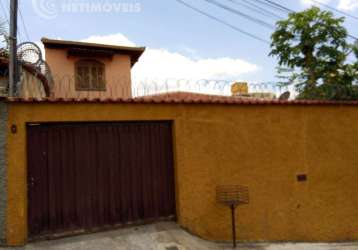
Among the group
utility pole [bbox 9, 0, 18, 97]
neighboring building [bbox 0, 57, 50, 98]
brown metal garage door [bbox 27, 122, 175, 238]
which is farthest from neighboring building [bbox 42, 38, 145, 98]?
brown metal garage door [bbox 27, 122, 175, 238]

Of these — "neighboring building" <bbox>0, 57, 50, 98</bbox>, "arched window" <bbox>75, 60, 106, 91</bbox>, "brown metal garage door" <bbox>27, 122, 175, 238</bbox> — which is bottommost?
"brown metal garage door" <bbox>27, 122, 175, 238</bbox>

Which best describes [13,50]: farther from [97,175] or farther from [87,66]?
[87,66]

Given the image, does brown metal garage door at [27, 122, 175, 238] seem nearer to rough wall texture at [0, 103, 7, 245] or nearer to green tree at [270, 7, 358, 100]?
rough wall texture at [0, 103, 7, 245]

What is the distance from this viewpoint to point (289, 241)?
6199 millimetres

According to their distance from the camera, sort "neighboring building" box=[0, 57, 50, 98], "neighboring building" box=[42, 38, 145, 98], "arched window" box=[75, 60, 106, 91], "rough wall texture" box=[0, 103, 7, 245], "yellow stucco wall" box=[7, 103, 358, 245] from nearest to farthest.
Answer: "rough wall texture" box=[0, 103, 7, 245] < "yellow stucco wall" box=[7, 103, 358, 245] < "neighboring building" box=[0, 57, 50, 98] < "neighboring building" box=[42, 38, 145, 98] < "arched window" box=[75, 60, 106, 91]

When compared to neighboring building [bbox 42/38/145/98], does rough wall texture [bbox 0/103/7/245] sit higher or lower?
lower

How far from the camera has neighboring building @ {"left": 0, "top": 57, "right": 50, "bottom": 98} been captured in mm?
7127

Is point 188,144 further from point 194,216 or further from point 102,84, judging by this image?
point 102,84

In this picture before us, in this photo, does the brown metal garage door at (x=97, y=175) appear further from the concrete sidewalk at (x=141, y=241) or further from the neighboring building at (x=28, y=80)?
the neighboring building at (x=28, y=80)

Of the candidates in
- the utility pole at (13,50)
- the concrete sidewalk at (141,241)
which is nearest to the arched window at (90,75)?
the utility pole at (13,50)

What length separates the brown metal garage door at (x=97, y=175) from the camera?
4.94 m

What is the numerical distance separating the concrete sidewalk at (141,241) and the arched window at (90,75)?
11202 mm

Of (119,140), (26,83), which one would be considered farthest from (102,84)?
(119,140)

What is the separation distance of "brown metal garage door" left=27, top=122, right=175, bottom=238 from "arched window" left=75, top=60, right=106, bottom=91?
410 inches
